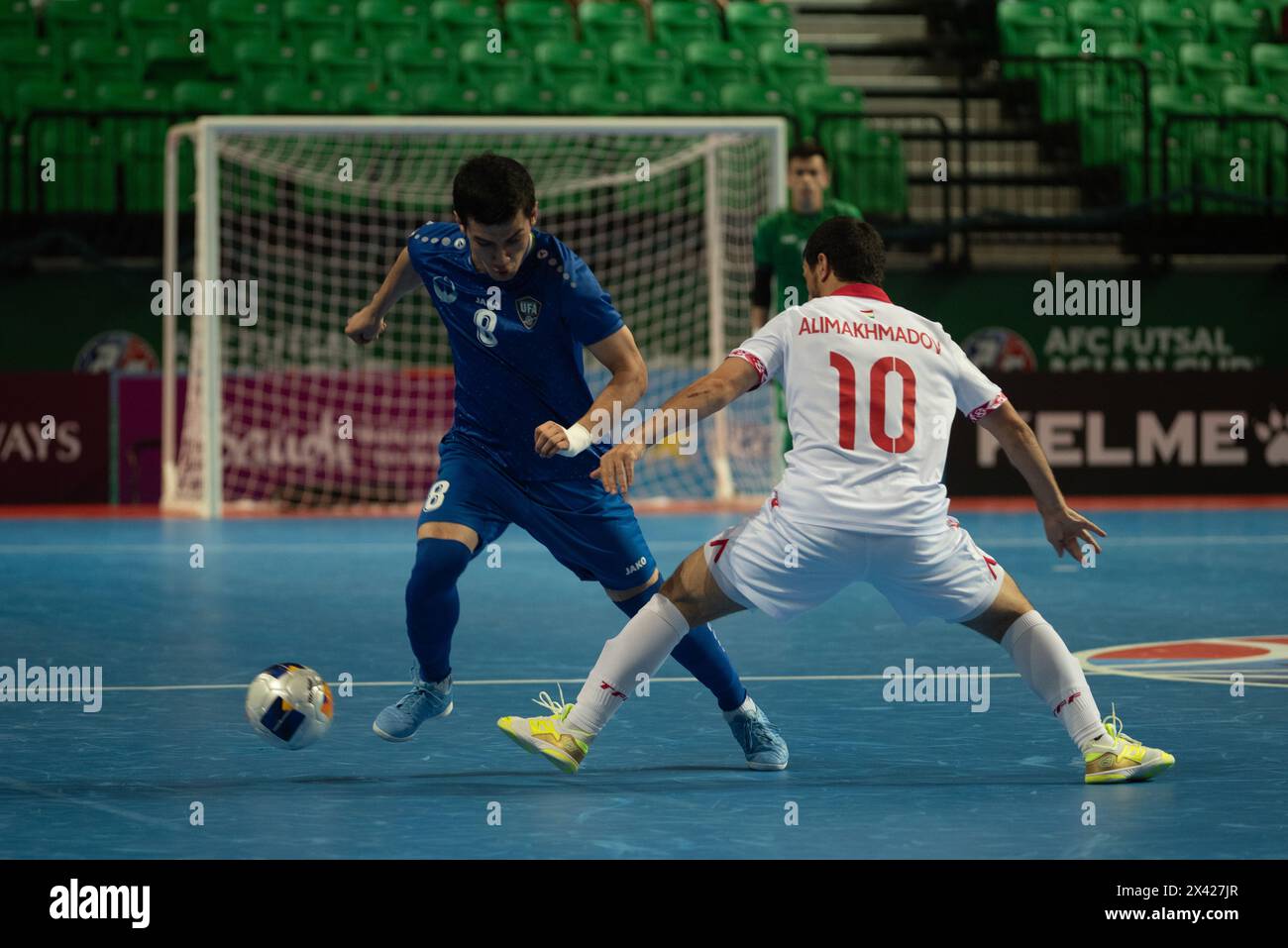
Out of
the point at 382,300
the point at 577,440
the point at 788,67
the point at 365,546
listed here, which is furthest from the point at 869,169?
the point at 577,440

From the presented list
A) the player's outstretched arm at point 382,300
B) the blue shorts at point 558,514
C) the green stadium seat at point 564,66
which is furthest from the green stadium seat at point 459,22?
the blue shorts at point 558,514

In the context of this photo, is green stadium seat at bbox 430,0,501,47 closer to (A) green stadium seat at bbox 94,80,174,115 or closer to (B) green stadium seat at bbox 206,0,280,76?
(B) green stadium seat at bbox 206,0,280,76

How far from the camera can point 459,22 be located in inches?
→ 788

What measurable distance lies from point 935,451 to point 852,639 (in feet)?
11.4

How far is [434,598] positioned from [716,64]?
14.9 m

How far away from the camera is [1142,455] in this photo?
18109 millimetres

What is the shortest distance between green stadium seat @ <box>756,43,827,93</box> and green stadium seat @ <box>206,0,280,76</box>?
4.97m

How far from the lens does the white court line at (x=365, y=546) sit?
13.3 m

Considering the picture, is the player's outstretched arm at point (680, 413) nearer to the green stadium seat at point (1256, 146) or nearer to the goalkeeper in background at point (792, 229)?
the goalkeeper in background at point (792, 229)

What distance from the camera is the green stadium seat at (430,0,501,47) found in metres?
19.9

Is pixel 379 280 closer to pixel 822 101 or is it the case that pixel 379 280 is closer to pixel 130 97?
pixel 130 97

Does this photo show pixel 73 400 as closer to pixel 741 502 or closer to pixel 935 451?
pixel 741 502

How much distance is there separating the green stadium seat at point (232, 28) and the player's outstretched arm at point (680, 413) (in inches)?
582

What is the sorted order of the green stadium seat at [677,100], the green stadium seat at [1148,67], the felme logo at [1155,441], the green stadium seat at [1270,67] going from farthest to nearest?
the green stadium seat at [1270,67]
the green stadium seat at [1148,67]
the green stadium seat at [677,100]
the felme logo at [1155,441]
